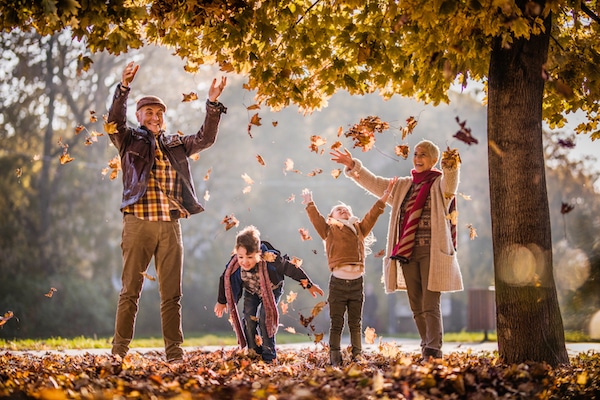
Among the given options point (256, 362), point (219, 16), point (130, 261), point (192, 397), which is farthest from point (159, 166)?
point (192, 397)

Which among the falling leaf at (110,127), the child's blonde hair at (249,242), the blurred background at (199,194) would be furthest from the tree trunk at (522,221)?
the blurred background at (199,194)

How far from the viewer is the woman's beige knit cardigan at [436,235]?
23.3 feet

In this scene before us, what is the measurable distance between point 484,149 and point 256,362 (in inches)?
1122

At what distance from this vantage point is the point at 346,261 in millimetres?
7711

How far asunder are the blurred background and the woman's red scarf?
7.92m

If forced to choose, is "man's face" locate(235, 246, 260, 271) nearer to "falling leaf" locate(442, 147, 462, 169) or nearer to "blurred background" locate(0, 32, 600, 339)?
"falling leaf" locate(442, 147, 462, 169)

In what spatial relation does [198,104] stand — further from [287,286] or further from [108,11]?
[108,11]

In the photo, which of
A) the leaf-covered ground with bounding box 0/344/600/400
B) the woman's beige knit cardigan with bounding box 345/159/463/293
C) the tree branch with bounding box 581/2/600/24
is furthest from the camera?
the tree branch with bounding box 581/2/600/24

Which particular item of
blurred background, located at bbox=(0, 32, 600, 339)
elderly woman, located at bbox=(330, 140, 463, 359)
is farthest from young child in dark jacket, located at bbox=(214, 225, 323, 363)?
blurred background, located at bbox=(0, 32, 600, 339)

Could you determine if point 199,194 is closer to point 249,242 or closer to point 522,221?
point 249,242

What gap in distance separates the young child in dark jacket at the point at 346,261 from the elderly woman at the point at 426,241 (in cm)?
30

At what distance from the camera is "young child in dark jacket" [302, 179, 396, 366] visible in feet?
25.2

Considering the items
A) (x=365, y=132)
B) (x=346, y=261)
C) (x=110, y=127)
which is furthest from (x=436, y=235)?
(x=110, y=127)

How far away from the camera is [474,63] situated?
772 centimetres
